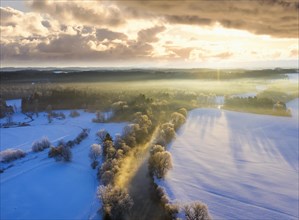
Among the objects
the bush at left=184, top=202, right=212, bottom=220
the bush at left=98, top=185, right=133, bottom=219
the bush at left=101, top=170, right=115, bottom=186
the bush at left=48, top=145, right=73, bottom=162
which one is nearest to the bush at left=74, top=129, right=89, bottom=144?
the bush at left=48, top=145, right=73, bottom=162

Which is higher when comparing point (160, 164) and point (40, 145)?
point (160, 164)

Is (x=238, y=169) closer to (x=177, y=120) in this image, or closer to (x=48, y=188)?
(x=48, y=188)

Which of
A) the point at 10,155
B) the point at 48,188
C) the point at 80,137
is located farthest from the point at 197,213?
the point at 80,137

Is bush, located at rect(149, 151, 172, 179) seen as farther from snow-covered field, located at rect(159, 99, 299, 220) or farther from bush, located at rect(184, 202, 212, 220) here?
bush, located at rect(184, 202, 212, 220)

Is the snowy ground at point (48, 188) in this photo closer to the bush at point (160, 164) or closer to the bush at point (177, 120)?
the bush at point (160, 164)

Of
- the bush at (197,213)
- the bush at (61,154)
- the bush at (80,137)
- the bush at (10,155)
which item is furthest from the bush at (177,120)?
the bush at (197,213)
